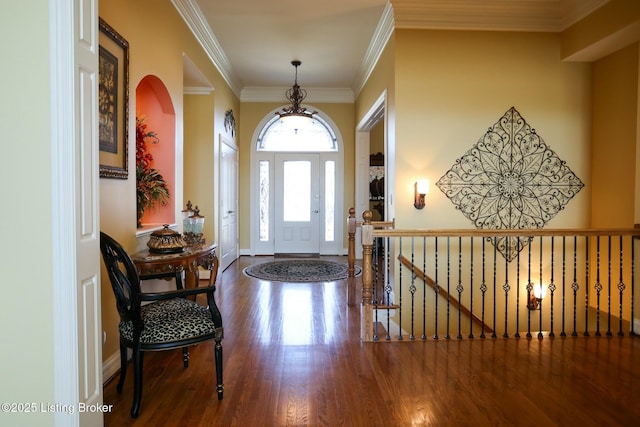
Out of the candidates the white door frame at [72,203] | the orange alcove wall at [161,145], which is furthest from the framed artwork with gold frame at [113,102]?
→ the orange alcove wall at [161,145]

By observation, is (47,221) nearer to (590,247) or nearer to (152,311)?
(152,311)

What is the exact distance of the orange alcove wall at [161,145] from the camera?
418 cm

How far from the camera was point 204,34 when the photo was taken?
518 cm

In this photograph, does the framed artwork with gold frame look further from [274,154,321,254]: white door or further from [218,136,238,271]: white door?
[274,154,321,254]: white door

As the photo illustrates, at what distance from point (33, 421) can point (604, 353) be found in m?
3.67

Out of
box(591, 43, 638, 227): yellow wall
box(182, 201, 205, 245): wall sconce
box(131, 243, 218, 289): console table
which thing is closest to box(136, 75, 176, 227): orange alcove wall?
box(182, 201, 205, 245): wall sconce

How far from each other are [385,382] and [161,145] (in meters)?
3.05

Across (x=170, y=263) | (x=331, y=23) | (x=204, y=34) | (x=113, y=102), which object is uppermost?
(x=331, y=23)

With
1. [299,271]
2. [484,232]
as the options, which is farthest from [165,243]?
[299,271]

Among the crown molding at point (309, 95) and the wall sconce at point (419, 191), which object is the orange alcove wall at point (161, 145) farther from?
the crown molding at point (309, 95)

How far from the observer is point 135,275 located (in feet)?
7.62

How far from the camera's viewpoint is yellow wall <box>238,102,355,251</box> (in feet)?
27.6

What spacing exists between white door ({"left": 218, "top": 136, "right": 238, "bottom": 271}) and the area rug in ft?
1.63

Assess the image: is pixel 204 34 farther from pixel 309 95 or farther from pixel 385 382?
pixel 385 382
